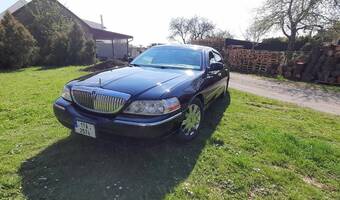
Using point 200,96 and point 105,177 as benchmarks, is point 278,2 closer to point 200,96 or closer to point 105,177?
point 200,96

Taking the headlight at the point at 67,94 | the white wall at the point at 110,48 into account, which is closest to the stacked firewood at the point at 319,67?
the headlight at the point at 67,94

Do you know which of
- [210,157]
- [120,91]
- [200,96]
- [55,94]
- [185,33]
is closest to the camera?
[120,91]

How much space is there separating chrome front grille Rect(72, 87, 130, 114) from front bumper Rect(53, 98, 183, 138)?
0.27ft

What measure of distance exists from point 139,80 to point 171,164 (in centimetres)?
116

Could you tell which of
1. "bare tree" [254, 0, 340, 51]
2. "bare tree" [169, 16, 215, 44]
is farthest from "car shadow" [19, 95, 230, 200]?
"bare tree" [169, 16, 215, 44]

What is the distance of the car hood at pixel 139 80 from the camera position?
118 inches

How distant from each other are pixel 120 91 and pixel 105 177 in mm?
986

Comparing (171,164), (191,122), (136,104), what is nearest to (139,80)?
(136,104)

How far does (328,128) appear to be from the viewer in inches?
202

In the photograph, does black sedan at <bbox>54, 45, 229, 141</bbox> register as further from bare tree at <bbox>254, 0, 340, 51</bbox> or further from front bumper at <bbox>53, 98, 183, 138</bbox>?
bare tree at <bbox>254, 0, 340, 51</bbox>

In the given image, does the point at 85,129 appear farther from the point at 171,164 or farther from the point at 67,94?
the point at 171,164

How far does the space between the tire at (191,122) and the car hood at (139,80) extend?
0.42 meters

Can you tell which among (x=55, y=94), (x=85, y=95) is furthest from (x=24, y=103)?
(x=85, y=95)

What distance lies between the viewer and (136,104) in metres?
2.82
